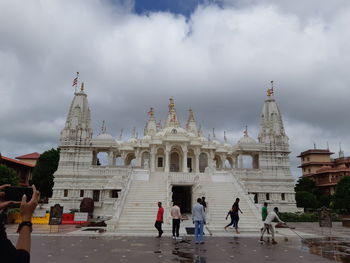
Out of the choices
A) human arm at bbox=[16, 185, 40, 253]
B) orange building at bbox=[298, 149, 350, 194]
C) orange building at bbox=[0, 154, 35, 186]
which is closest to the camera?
human arm at bbox=[16, 185, 40, 253]

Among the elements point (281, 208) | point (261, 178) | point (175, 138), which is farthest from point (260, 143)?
point (175, 138)

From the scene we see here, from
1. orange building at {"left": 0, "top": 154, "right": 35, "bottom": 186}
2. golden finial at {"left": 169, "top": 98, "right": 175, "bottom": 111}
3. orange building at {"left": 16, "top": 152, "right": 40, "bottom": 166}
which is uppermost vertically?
golden finial at {"left": 169, "top": 98, "right": 175, "bottom": 111}

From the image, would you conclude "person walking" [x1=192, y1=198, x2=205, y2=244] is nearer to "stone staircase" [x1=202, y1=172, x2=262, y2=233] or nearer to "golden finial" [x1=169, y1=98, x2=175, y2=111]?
"stone staircase" [x1=202, y1=172, x2=262, y2=233]

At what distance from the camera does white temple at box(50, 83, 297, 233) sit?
2839 cm

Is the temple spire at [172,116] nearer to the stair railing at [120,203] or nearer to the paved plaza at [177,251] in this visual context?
the stair railing at [120,203]

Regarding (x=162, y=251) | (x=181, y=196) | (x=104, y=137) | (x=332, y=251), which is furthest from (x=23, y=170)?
(x=332, y=251)

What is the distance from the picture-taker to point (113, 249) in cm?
1191

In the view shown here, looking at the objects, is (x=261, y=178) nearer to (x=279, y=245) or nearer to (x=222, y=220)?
(x=222, y=220)

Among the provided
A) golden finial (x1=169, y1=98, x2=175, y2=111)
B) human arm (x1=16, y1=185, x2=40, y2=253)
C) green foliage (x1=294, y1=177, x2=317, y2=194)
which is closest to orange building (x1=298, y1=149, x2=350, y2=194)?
green foliage (x1=294, y1=177, x2=317, y2=194)

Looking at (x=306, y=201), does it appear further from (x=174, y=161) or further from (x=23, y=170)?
(x=23, y=170)

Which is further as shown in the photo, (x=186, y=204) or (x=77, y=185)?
(x=77, y=185)

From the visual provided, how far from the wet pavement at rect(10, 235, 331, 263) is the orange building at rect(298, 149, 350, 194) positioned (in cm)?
5576

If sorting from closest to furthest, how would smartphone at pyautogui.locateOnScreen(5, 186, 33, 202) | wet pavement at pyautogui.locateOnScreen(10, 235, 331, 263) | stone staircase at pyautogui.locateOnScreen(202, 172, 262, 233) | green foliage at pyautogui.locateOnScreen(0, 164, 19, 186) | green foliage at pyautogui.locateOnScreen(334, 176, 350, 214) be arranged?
1. smartphone at pyautogui.locateOnScreen(5, 186, 33, 202)
2. wet pavement at pyautogui.locateOnScreen(10, 235, 331, 263)
3. stone staircase at pyautogui.locateOnScreen(202, 172, 262, 233)
4. green foliage at pyautogui.locateOnScreen(0, 164, 19, 186)
5. green foliage at pyautogui.locateOnScreen(334, 176, 350, 214)

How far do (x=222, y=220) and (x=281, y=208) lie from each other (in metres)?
23.8
